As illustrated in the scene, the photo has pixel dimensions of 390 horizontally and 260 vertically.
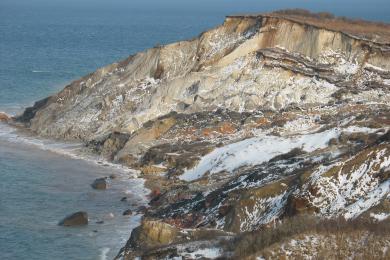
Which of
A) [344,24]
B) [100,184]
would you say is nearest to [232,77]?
[344,24]

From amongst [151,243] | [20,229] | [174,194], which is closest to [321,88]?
[174,194]

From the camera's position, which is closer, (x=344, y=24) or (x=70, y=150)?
(x=70, y=150)

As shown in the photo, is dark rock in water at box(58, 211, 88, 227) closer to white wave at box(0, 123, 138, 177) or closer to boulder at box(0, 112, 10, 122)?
white wave at box(0, 123, 138, 177)

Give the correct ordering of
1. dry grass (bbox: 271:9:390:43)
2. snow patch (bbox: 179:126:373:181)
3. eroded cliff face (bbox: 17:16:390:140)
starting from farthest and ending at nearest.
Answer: dry grass (bbox: 271:9:390:43) < eroded cliff face (bbox: 17:16:390:140) < snow patch (bbox: 179:126:373:181)

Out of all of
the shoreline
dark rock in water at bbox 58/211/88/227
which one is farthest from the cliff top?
dark rock in water at bbox 58/211/88/227

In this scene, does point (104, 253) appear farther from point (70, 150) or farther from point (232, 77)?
point (232, 77)

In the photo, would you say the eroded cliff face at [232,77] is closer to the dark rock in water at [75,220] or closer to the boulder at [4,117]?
the boulder at [4,117]
